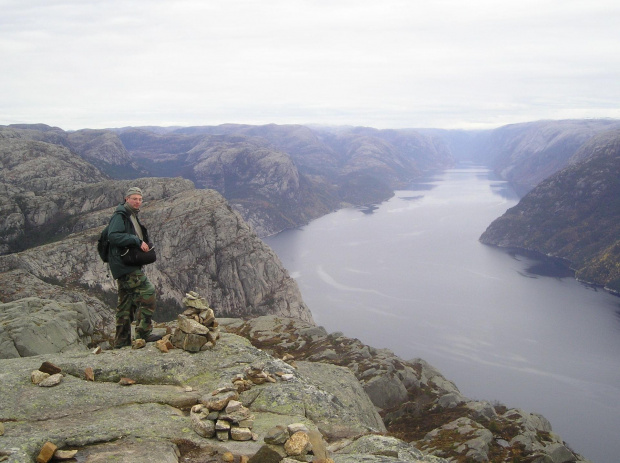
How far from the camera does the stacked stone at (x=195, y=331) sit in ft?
51.6

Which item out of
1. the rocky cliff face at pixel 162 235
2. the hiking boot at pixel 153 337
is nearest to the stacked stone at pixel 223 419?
the hiking boot at pixel 153 337

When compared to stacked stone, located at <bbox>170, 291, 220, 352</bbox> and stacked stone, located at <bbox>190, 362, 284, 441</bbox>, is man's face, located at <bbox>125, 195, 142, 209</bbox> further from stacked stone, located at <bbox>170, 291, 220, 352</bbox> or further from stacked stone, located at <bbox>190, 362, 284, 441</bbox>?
stacked stone, located at <bbox>190, 362, 284, 441</bbox>

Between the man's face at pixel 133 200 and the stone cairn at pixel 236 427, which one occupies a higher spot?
the man's face at pixel 133 200

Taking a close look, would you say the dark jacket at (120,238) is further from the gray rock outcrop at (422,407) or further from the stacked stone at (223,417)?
the gray rock outcrop at (422,407)

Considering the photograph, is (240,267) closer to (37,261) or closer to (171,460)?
(37,261)

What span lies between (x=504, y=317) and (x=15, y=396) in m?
160

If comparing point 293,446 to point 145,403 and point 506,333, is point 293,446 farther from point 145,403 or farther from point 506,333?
point 506,333

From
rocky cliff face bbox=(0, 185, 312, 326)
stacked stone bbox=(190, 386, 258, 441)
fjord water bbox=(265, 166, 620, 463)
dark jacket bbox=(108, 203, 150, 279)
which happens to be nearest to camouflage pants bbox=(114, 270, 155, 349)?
dark jacket bbox=(108, 203, 150, 279)

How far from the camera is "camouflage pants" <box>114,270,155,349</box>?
Answer: 16.0 meters

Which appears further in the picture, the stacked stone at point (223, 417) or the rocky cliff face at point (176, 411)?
the stacked stone at point (223, 417)

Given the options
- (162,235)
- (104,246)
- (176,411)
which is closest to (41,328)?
(104,246)

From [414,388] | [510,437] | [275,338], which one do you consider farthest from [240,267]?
[510,437]

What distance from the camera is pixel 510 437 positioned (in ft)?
127

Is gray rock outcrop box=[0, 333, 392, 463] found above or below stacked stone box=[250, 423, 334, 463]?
below
